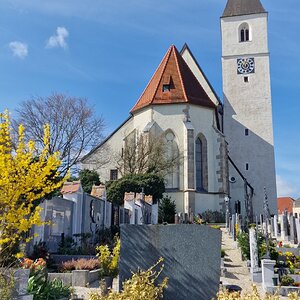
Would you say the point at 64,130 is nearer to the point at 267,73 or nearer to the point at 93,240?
the point at 93,240

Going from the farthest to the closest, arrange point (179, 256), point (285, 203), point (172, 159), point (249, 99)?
point (285, 203) < point (249, 99) < point (172, 159) < point (179, 256)

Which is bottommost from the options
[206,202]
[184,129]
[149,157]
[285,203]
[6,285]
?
[6,285]

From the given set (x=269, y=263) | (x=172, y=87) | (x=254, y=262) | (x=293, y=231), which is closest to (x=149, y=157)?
(x=172, y=87)

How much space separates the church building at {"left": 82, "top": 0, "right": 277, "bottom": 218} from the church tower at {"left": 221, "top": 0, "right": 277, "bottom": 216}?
0.10 m

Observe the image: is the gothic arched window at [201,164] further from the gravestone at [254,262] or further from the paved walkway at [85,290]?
the paved walkway at [85,290]

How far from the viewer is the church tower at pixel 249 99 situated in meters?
40.5

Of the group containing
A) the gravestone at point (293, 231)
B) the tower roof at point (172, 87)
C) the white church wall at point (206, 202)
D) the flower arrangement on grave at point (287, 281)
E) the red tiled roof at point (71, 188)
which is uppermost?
the tower roof at point (172, 87)

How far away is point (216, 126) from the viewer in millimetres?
37625

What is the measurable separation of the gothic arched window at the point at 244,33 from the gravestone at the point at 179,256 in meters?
42.0

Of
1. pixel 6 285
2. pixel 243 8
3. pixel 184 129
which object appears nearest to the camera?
pixel 6 285

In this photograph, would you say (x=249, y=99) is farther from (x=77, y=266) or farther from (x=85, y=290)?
(x=85, y=290)

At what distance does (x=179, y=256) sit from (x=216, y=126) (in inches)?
1293

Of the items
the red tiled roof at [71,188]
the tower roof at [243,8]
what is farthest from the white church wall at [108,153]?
the red tiled roof at [71,188]

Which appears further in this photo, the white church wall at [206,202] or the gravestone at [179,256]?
the white church wall at [206,202]
